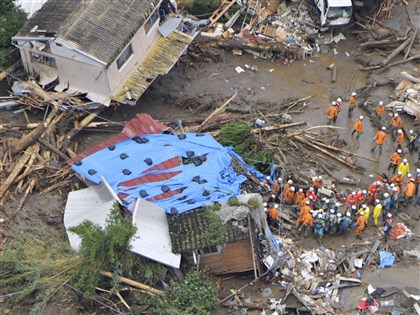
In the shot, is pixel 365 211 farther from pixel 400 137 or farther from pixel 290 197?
pixel 400 137

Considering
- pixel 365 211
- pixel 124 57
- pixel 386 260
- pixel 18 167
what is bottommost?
pixel 386 260

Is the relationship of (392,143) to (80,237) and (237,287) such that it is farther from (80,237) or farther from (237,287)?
(80,237)

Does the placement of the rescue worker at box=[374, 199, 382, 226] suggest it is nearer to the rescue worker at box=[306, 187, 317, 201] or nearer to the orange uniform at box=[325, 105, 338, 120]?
the rescue worker at box=[306, 187, 317, 201]

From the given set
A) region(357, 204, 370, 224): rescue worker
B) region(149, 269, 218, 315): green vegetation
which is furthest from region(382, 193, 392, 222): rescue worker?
Answer: region(149, 269, 218, 315): green vegetation

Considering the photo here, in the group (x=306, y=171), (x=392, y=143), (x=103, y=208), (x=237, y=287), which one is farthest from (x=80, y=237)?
(x=392, y=143)

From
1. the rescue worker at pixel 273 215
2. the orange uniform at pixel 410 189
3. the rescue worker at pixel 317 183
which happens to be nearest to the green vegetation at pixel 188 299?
the rescue worker at pixel 273 215

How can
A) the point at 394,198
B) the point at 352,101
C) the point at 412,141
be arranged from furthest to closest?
the point at 352,101 → the point at 412,141 → the point at 394,198

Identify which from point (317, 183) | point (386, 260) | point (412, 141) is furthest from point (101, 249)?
point (412, 141)
